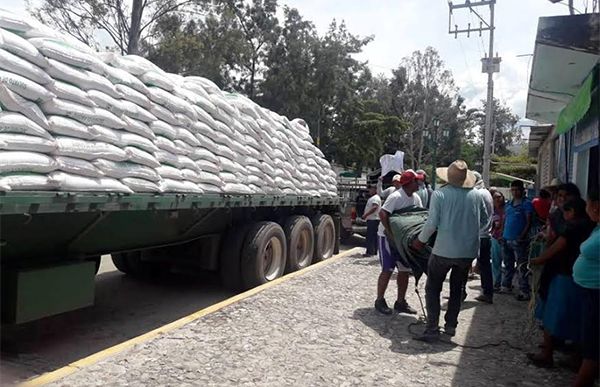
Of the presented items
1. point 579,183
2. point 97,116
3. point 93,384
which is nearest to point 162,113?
point 97,116

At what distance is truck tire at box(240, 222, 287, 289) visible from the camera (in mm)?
6965

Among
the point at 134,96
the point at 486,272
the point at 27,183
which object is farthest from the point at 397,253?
the point at 27,183

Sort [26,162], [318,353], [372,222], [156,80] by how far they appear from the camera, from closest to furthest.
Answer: [26,162] < [318,353] < [156,80] < [372,222]

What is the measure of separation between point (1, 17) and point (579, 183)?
6.60m

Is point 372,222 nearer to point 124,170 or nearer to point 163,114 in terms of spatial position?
point 163,114

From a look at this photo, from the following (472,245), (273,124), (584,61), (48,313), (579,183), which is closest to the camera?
(48,313)

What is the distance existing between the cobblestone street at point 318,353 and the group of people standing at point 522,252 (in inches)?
11.8

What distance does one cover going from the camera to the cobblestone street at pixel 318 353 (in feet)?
13.2

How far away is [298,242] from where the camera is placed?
8.79 meters

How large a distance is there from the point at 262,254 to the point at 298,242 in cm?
171

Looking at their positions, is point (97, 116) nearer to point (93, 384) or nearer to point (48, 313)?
point (48, 313)

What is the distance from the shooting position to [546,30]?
5254 mm

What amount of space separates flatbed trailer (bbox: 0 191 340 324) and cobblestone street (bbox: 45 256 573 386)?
2.27 feet

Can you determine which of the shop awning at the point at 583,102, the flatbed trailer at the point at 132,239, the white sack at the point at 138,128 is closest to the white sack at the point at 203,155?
the flatbed trailer at the point at 132,239
